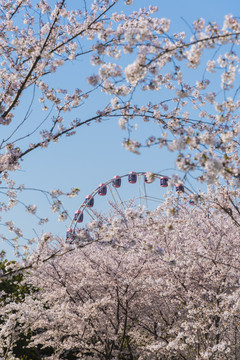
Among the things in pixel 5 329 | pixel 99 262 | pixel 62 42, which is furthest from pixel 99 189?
pixel 62 42

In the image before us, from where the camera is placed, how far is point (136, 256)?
34.9 ft

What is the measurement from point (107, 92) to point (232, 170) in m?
2.05

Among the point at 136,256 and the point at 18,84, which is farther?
the point at 136,256

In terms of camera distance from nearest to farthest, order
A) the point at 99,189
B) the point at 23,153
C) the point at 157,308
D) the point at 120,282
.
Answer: the point at 23,153 < the point at 120,282 < the point at 157,308 < the point at 99,189

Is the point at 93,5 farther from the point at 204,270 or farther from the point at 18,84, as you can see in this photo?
the point at 204,270

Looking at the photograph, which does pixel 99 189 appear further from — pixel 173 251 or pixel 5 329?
pixel 5 329

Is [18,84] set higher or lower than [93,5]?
lower

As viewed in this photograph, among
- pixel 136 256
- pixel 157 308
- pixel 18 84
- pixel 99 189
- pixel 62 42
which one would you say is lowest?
pixel 157 308

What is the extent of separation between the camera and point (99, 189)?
2567cm

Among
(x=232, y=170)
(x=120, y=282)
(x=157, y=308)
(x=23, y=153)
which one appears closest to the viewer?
(x=232, y=170)

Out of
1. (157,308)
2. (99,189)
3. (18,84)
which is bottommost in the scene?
(157,308)

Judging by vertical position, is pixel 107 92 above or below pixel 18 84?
below

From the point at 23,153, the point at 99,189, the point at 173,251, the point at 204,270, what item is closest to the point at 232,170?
the point at 23,153

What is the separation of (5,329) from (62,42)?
6698 millimetres
